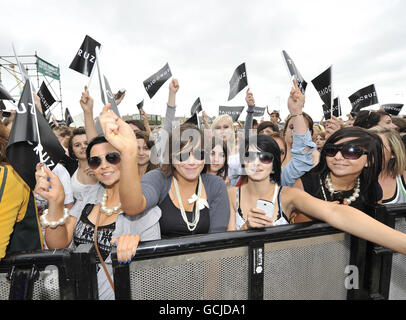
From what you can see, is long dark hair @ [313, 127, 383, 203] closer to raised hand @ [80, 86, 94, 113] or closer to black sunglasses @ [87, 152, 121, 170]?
black sunglasses @ [87, 152, 121, 170]

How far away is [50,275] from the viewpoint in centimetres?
127

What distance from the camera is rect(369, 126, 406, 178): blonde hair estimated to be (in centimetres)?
267

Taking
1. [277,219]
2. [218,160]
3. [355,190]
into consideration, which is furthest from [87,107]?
[355,190]

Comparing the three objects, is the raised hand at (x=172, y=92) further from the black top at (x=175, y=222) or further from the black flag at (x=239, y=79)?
the black flag at (x=239, y=79)

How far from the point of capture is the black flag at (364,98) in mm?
6727

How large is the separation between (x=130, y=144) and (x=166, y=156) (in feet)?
2.13

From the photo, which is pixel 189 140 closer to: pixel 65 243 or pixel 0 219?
pixel 65 243

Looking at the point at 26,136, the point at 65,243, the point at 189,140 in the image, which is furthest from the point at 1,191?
the point at 189,140

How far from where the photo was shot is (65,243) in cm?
189

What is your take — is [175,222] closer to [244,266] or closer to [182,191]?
[182,191]

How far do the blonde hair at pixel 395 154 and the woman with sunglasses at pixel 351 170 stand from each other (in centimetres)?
64

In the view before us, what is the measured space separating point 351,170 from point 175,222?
1518mm

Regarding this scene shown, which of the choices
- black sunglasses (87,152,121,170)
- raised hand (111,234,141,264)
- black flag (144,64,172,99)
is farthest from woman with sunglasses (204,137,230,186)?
black flag (144,64,172,99)
